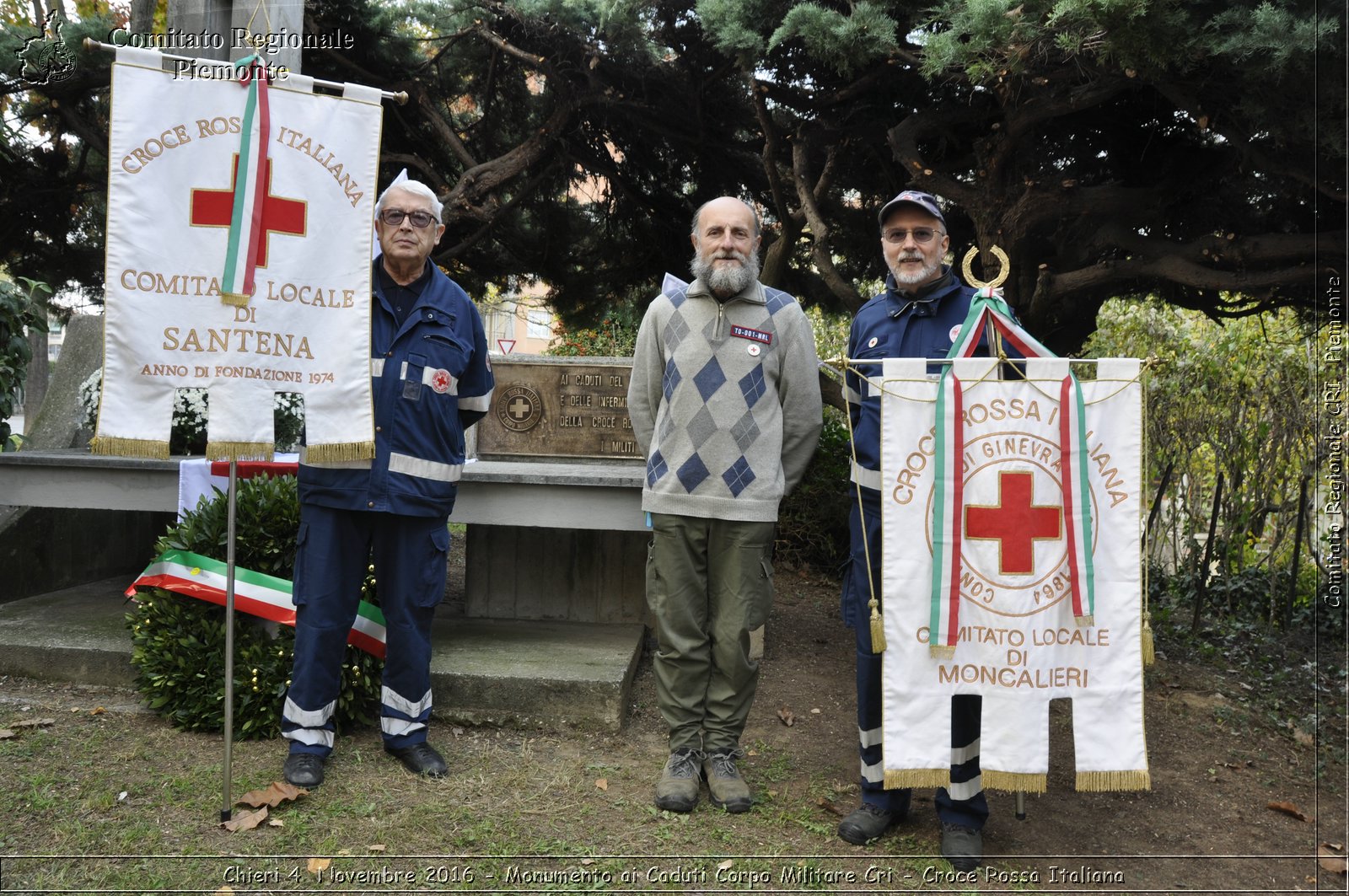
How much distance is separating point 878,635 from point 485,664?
6.70ft

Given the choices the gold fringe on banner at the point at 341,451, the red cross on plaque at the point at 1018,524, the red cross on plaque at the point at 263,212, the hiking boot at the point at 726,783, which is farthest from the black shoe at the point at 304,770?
the red cross on plaque at the point at 1018,524

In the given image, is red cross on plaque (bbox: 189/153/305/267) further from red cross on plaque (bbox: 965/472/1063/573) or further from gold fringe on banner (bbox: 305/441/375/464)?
red cross on plaque (bbox: 965/472/1063/573)

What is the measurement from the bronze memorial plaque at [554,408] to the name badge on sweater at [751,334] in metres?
2.19

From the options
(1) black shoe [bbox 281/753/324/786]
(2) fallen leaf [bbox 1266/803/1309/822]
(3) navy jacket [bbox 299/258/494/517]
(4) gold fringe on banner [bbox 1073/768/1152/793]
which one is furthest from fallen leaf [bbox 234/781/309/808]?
(2) fallen leaf [bbox 1266/803/1309/822]

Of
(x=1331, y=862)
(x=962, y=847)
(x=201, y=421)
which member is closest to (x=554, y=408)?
(x=201, y=421)

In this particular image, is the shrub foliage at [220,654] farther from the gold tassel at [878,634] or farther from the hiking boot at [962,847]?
the hiking boot at [962,847]

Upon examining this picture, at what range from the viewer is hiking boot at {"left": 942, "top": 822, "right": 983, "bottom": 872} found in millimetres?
3113

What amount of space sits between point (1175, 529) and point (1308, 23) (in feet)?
15.2

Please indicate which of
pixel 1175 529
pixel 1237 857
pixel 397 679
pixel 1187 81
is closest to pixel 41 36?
pixel 397 679

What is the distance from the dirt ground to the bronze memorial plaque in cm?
156

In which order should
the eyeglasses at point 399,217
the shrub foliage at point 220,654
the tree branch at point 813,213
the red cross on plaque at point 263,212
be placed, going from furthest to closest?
the tree branch at point 813,213 → the shrub foliage at point 220,654 → the eyeglasses at point 399,217 → the red cross on plaque at point 263,212

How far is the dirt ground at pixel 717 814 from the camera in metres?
A: 3.18

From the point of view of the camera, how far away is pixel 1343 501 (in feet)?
14.6

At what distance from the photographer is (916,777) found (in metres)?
3.05
